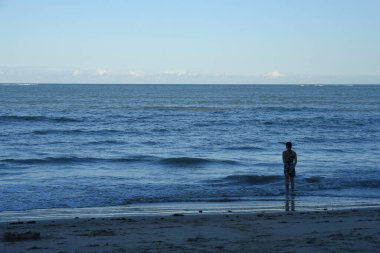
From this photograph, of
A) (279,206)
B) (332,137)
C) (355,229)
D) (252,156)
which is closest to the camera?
(355,229)

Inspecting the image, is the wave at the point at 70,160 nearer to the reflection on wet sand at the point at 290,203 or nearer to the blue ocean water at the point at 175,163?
the blue ocean water at the point at 175,163

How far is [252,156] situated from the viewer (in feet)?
77.5

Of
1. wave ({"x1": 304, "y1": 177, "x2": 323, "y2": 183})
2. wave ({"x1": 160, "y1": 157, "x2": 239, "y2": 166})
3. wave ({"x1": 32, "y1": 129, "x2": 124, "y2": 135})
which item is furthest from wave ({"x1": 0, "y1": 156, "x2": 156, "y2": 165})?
wave ({"x1": 32, "y1": 129, "x2": 124, "y2": 135})

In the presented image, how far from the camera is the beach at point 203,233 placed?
7.86m

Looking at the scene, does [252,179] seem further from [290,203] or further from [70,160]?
[70,160]

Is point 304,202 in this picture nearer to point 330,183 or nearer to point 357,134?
point 330,183

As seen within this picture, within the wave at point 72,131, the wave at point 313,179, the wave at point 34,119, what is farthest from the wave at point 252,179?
the wave at point 34,119

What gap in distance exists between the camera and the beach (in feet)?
25.8

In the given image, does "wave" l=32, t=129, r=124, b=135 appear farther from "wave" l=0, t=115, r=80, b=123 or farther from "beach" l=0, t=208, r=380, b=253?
"beach" l=0, t=208, r=380, b=253

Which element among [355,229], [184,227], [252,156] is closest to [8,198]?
[184,227]

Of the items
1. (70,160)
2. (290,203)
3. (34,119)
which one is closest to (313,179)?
(290,203)

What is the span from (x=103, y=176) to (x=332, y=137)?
57.6 ft

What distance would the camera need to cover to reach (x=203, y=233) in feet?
29.8

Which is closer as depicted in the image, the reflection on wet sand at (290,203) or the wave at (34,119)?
the reflection on wet sand at (290,203)
